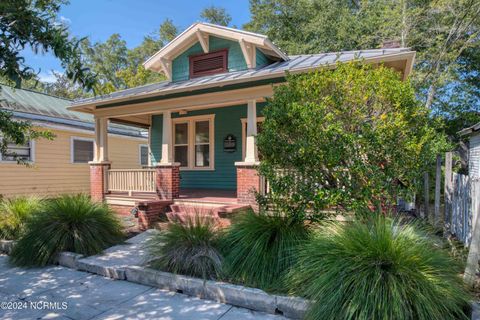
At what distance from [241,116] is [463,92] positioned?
14.3 meters

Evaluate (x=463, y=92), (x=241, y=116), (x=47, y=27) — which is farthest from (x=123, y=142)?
(x=463, y=92)

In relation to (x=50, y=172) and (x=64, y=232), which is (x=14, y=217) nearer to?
(x=64, y=232)

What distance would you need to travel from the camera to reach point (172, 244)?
15.6 ft

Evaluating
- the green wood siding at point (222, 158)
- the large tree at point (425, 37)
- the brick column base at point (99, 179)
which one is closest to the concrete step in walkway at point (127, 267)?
the brick column base at point (99, 179)

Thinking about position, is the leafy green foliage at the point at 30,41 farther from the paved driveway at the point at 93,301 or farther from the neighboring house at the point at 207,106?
the neighboring house at the point at 207,106

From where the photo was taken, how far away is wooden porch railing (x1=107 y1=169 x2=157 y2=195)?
8914 mm

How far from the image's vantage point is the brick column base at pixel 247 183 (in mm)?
7211

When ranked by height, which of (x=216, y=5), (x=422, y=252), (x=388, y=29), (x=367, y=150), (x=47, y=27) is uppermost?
(x=216, y=5)

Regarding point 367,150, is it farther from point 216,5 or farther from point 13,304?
point 216,5

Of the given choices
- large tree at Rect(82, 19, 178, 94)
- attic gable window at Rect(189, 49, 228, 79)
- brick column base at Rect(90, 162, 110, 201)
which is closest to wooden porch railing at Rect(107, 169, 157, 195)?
brick column base at Rect(90, 162, 110, 201)

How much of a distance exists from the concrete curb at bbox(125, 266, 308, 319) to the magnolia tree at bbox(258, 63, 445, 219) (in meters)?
1.36

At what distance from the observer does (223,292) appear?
3.97 m

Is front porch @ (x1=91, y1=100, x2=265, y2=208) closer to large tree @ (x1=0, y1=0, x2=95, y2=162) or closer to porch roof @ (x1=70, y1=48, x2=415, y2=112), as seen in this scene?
porch roof @ (x1=70, y1=48, x2=415, y2=112)

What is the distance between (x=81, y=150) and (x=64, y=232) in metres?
8.84
